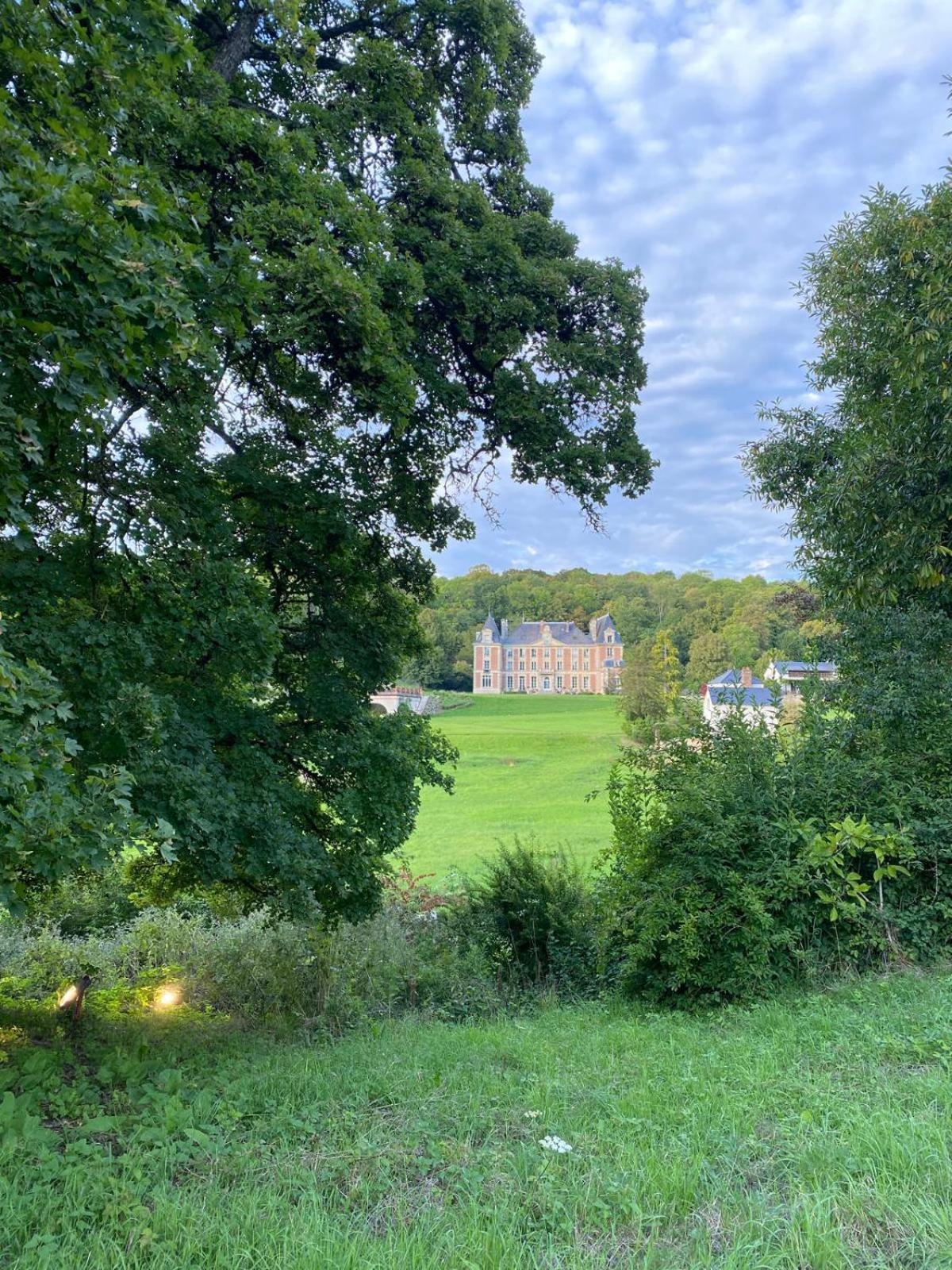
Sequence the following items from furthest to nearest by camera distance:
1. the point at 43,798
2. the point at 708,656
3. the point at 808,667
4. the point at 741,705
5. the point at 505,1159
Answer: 1. the point at 708,656
2. the point at 808,667
3. the point at 741,705
4. the point at 43,798
5. the point at 505,1159

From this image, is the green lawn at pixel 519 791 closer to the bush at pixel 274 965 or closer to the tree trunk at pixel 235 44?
the bush at pixel 274 965

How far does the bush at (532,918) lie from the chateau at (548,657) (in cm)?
8628

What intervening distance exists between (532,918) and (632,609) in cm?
8636

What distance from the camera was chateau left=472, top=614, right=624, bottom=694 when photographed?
320 ft

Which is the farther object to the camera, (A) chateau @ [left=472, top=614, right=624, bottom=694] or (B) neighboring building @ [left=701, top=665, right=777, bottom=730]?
(A) chateau @ [left=472, top=614, right=624, bottom=694]

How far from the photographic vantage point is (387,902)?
10719mm

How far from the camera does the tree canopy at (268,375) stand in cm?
345

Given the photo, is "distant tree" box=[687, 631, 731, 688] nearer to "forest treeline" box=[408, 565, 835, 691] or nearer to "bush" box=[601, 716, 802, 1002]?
"forest treeline" box=[408, 565, 835, 691]

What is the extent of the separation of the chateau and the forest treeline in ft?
6.74

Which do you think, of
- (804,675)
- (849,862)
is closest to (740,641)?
(804,675)

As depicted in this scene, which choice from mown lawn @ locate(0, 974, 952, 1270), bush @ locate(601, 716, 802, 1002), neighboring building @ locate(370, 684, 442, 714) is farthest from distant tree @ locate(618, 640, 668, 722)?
mown lawn @ locate(0, 974, 952, 1270)

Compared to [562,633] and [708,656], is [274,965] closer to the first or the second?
[708,656]

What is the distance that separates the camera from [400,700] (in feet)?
27.9

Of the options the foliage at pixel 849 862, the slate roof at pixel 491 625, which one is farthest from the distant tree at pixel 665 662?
the slate roof at pixel 491 625
